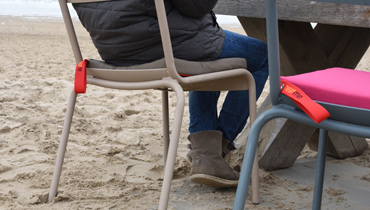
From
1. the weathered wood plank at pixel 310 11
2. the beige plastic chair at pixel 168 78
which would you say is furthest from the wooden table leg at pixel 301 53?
the beige plastic chair at pixel 168 78

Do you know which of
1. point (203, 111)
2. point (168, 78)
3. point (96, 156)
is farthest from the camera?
point (96, 156)

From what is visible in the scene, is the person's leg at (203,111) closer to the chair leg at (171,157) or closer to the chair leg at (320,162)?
the chair leg at (171,157)

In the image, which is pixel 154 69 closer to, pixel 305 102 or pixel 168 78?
pixel 168 78

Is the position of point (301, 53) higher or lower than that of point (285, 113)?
higher

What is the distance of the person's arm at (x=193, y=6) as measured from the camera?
150 centimetres

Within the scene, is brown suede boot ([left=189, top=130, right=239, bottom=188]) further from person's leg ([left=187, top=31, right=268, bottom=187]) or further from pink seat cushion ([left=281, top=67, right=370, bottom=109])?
pink seat cushion ([left=281, top=67, right=370, bottom=109])

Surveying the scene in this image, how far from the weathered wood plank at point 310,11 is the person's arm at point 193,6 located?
250 mm

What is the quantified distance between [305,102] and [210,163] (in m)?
0.94

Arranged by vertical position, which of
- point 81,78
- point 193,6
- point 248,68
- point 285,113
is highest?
point 193,6

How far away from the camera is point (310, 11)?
5.05ft

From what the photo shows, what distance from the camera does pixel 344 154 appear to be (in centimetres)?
240

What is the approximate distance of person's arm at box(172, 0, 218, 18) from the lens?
1.50 m

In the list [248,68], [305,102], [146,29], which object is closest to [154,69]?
[146,29]

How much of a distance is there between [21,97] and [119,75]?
1.89 meters
